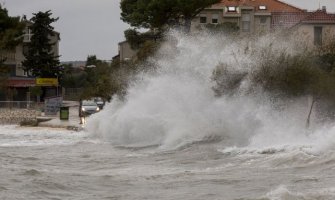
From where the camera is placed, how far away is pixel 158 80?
35.7 metres

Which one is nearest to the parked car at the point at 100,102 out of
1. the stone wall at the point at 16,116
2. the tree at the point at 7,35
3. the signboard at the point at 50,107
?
the signboard at the point at 50,107

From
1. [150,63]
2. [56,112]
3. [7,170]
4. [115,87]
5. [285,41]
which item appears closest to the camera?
[7,170]

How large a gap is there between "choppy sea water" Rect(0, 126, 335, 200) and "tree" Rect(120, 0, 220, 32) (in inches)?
1136

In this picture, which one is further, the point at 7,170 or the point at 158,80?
the point at 158,80

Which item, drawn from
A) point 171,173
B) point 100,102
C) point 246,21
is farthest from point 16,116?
point 171,173

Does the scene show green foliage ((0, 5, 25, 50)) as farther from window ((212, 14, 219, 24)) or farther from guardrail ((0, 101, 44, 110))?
window ((212, 14, 219, 24))

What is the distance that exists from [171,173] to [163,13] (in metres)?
39.3

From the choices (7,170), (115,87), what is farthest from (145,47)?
(7,170)

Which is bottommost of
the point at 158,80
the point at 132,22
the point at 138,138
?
the point at 138,138

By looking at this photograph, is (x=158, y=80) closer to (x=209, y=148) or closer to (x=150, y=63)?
(x=150, y=63)

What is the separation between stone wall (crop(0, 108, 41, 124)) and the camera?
55.2 m

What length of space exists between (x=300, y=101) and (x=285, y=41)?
2631 mm

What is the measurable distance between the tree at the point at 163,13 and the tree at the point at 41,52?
26.9 metres

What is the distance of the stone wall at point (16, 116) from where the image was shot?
181 feet
